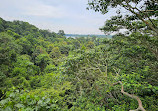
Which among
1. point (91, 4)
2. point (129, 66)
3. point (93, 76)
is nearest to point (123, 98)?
point (129, 66)

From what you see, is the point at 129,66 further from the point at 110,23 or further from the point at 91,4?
the point at 91,4

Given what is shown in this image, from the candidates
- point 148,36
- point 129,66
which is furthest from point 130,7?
point 129,66

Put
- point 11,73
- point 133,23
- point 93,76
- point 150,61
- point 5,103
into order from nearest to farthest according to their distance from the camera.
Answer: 1. point 5,103
2. point 133,23
3. point 150,61
4. point 93,76
5. point 11,73

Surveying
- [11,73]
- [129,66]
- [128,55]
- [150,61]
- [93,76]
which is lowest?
[11,73]

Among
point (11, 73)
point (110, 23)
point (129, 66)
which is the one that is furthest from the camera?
point (11, 73)

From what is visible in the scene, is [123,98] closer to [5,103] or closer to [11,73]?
[5,103]

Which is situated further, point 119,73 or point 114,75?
point 114,75

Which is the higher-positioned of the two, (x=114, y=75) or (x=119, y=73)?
(x=119, y=73)

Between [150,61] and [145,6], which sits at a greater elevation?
[145,6]

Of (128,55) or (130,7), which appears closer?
(130,7)
